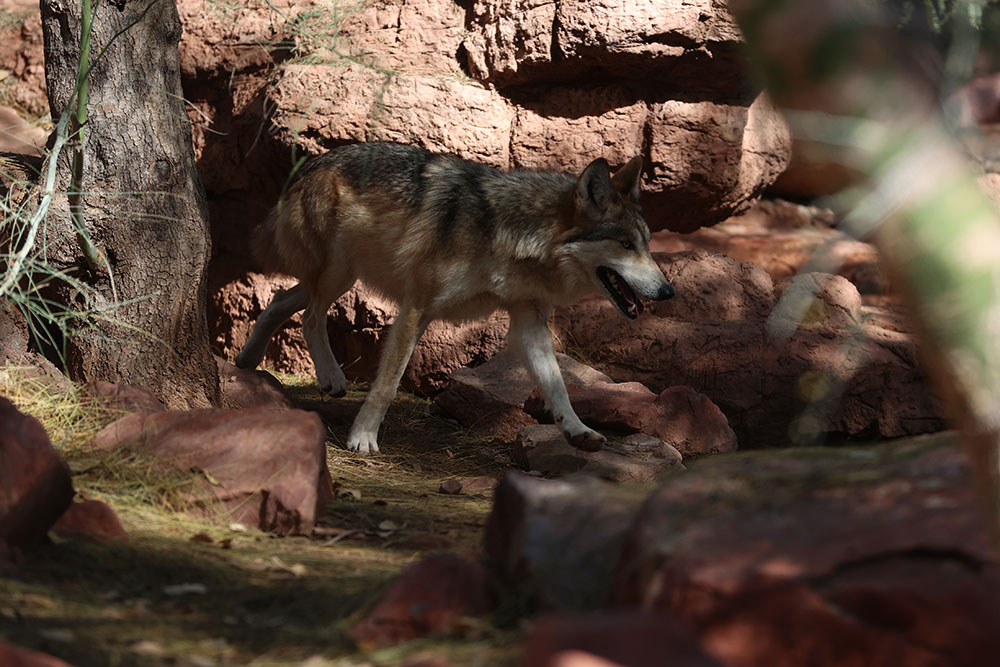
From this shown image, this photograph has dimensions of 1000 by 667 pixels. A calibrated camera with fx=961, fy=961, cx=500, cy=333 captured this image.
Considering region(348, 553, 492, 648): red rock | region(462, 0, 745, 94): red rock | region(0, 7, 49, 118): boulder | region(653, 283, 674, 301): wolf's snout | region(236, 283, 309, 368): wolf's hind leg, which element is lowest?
region(236, 283, 309, 368): wolf's hind leg

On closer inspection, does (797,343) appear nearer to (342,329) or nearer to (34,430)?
(342,329)

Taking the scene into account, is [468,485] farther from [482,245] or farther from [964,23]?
[964,23]

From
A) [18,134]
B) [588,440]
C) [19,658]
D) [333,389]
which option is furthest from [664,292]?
[18,134]

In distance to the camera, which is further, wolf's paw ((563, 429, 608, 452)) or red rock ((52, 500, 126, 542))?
wolf's paw ((563, 429, 608, 452))

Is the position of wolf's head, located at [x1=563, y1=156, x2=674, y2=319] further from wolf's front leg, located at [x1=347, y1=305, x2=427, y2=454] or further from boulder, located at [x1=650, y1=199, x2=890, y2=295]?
boulder, located at [x1=650, y1=199, x2=890, y2=295]

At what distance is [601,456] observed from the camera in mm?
6605

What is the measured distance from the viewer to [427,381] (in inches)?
360

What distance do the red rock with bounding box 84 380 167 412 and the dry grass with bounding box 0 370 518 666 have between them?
62 millimetres

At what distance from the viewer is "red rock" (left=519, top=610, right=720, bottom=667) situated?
203 cm

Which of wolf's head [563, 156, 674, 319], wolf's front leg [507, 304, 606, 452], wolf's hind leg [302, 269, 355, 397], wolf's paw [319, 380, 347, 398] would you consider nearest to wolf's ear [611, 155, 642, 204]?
wolf's head [563, 156, 674, 319]

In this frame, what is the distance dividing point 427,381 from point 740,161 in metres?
3.87

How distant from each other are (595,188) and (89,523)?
167 inches

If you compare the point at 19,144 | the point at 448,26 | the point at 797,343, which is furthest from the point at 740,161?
the point at 19,144

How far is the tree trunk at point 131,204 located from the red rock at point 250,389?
0.79m
